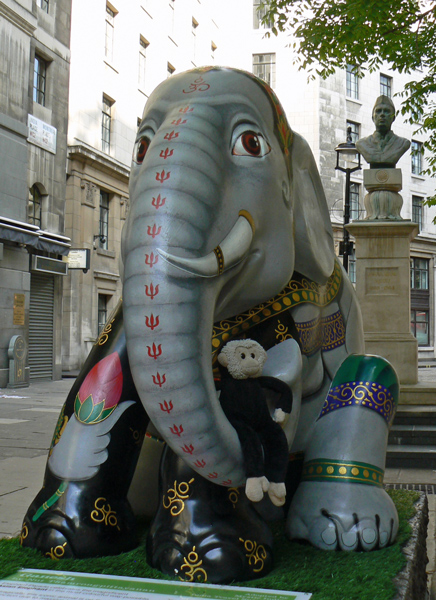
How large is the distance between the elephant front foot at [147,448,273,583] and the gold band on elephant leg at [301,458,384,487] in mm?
351

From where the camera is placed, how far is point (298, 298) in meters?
2.29

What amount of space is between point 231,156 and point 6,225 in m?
11.5

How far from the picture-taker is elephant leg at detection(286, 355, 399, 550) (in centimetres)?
212

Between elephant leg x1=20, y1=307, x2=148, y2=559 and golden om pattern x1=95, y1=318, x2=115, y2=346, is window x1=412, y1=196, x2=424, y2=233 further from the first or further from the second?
elephant leg x1=20, y1=307, x2=148, y2=559

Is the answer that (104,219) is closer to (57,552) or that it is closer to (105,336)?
(105,336)

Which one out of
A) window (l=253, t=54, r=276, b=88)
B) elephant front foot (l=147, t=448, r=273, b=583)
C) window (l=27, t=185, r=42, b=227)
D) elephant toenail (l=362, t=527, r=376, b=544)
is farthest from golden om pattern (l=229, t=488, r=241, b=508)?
window (l=253, t=54, r=276, b=88)

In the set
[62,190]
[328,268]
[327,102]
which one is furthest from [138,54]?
[328,268]

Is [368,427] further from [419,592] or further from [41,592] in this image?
[41,592]

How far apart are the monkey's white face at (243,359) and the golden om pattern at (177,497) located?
1.15 feet

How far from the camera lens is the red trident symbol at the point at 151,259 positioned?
5.62 ft

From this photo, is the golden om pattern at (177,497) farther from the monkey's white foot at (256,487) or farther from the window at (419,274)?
the window at (419,274)

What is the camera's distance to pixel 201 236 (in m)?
1.79

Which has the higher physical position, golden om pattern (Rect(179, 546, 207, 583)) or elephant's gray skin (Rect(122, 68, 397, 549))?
elephant's gray skin (Rect(122, 68, 397, 549))

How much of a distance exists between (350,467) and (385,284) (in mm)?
6261
